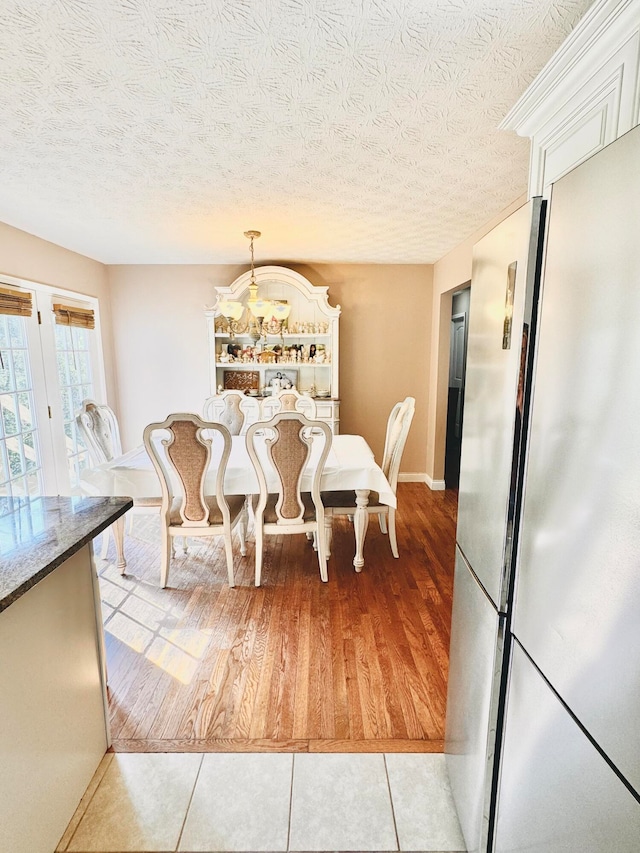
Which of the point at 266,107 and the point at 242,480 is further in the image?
the point at 242,480

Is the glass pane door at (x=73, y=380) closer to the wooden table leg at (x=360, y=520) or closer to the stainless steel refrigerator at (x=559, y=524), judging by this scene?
the wooden table leg at (x=360, y=520)

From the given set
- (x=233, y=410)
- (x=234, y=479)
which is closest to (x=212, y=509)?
(x=234, y=479)

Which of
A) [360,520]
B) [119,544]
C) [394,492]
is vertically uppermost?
[394,492]

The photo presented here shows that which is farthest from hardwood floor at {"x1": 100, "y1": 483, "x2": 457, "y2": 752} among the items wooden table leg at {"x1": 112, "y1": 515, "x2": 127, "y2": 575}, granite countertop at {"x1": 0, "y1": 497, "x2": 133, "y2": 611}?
granite countertop at {"x1": 0, "y1": 497, "x2": 133, "y2": 611}

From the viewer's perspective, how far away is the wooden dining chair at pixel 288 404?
13.0 feet

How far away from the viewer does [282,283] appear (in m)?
4.36

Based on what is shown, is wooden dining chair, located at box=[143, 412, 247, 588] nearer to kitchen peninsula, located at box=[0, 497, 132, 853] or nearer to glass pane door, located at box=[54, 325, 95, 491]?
kitchen peninsula, located at box=[0, 497, 132, 853]

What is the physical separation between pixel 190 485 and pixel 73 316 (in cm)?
242

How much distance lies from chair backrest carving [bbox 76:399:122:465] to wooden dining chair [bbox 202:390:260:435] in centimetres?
90

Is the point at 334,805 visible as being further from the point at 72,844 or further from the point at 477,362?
the point at 477,362

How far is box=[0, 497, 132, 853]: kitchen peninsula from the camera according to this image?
43.0 inches

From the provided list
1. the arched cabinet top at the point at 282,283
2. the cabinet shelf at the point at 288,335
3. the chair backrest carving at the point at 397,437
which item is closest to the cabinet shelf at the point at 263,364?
the cabinet shelf at the point at 288,335

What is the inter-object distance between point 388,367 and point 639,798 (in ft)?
14.1

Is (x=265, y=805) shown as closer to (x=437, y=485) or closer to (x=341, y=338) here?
(x=437, y=485)
